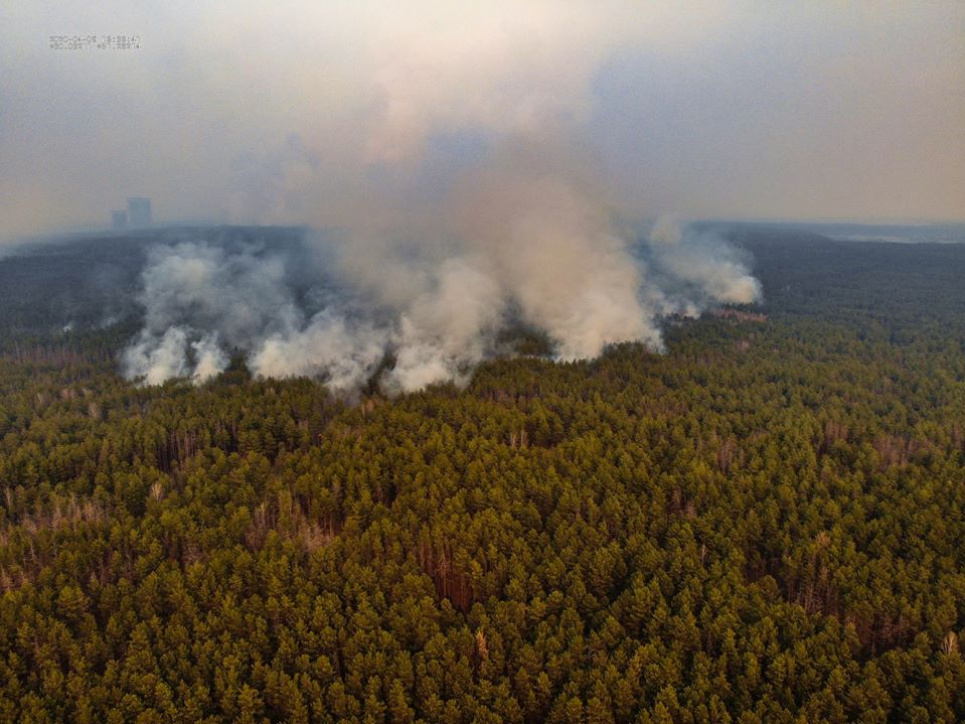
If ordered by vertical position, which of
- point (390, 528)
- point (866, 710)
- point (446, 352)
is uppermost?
point (446, 352)

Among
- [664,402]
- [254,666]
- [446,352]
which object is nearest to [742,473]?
[664,402]

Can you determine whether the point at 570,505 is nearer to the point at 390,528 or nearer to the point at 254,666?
the point at 390,528

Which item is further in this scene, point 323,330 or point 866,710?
point 323,330

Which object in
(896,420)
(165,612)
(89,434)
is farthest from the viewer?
(896,420)

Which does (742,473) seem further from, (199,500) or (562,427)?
(199,500)

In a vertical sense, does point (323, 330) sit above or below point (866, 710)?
above

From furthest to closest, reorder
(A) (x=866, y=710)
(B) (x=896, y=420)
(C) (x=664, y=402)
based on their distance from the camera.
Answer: (C) (x=664, y=402), (B) (x=896, y=420), (A) (x=866, y=710)

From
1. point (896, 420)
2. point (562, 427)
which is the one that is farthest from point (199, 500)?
point (896, 420)
